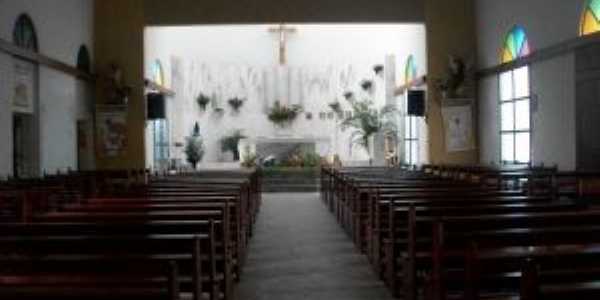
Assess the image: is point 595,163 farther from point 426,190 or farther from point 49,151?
point 49,151

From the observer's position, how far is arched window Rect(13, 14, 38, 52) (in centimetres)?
1053

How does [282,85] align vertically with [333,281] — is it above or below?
above

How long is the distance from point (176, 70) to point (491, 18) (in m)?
10.4

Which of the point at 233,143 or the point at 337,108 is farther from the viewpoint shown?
the point at 337,108

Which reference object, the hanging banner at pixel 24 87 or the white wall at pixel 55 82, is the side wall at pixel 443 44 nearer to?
the white wall at pixel 55 82

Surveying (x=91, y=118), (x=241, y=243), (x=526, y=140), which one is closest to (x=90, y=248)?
(x=241, y=243)

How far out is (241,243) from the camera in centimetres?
633

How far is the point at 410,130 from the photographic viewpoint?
62.5 ft

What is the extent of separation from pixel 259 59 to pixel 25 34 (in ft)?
38.5

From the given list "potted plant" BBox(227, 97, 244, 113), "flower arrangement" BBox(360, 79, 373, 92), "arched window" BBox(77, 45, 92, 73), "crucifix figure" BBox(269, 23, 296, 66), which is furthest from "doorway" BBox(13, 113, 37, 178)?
"flower arrangement" BBox(360, 79, 373, 92)

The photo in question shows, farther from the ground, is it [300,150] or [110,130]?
[110,130]

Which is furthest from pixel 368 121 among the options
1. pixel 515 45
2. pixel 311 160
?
pixel 515 45

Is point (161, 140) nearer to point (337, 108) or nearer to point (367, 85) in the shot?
Answer: point (337, 108)

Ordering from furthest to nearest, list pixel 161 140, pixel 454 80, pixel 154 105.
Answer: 1. pixel 161 140
2. pixel 154 105
3. pixel 454 80
